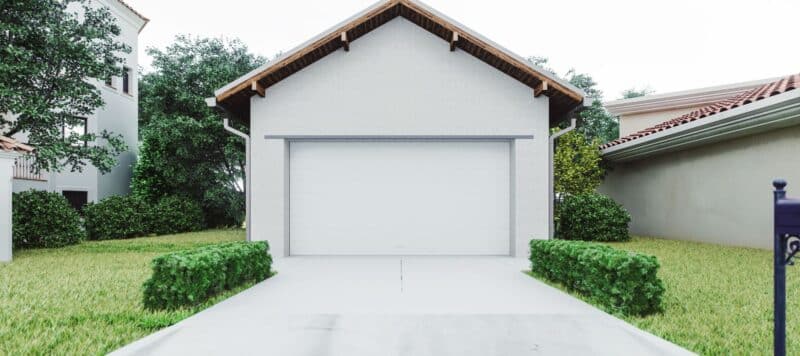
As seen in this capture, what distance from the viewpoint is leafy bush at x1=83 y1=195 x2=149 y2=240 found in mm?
15734

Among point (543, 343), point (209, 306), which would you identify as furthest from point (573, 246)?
point (209, 306)

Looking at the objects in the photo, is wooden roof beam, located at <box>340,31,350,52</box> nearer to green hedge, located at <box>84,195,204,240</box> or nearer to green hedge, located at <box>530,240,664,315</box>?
green hedge, located at <box>530,240,664,315</box>

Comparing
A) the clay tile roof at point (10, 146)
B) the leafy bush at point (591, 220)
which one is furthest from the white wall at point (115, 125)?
the leafy bush at point (591, 220)

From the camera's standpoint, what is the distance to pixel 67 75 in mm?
12164

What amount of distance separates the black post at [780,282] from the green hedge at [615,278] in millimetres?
2063

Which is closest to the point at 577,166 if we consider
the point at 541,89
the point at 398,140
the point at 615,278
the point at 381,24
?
the point at 541,89

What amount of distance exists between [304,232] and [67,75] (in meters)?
7.75

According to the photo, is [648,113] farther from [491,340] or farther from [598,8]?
[491,340]

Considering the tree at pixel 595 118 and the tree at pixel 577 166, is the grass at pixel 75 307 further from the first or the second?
the tree at pixel 595 118

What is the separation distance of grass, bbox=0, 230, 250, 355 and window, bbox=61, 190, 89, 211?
8.55 metres

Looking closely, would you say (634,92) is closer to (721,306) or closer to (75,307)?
(721,306)

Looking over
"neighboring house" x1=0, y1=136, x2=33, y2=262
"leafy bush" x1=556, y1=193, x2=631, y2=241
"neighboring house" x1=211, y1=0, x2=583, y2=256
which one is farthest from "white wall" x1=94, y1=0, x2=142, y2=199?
"leafy bush" x1=556, y1=193, x2=631, y2=241

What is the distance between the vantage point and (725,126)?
10688mm

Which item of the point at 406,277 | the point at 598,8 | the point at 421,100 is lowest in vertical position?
the point at 406,277
